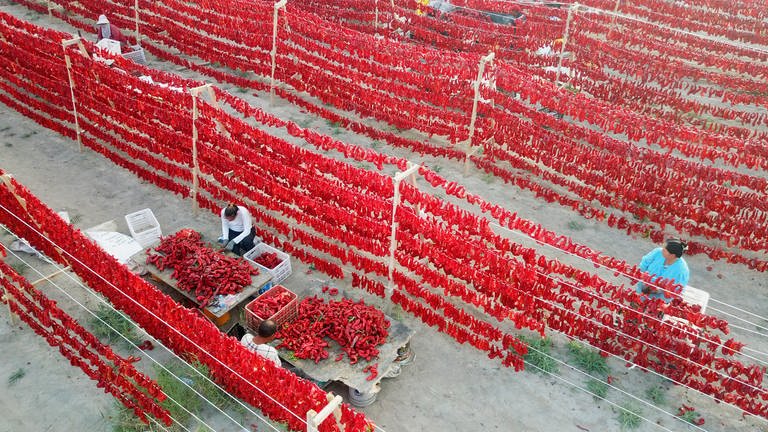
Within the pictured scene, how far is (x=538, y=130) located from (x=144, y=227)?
7.38m

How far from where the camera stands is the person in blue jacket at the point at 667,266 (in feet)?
24.0

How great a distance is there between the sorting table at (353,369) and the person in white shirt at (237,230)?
225 centimetres

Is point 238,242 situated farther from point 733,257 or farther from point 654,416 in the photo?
point 733,257

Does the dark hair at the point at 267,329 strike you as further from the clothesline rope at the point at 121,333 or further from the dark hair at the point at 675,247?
the dark hair at the point at 675,247

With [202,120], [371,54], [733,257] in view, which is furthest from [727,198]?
[202,120]

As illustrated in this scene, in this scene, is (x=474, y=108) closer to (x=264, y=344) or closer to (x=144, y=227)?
(x=144, y=227)

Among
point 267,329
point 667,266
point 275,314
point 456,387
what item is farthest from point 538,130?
point 267,329

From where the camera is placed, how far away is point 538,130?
37.5 ft

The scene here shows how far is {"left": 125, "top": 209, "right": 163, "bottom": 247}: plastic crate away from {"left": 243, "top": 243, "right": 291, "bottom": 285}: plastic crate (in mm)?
1703

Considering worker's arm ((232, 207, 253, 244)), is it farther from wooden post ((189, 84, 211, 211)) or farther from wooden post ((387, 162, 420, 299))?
wooden post ((387, 162, 420, 299))

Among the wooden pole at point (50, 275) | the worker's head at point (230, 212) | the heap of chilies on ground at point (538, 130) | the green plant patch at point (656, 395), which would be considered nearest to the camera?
the green plant patch at point (656, 395)

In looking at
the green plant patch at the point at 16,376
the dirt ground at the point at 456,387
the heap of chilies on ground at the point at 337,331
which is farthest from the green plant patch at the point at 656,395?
the green plant patch at the point at 16,376

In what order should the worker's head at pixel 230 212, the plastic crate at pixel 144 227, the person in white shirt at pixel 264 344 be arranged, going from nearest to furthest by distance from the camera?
the person in white shirt at pixel 264 344 < the worker's head at pixel 230 212 < the plastic crate at pixel 144 227

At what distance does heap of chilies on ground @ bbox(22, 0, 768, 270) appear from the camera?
396 inches
